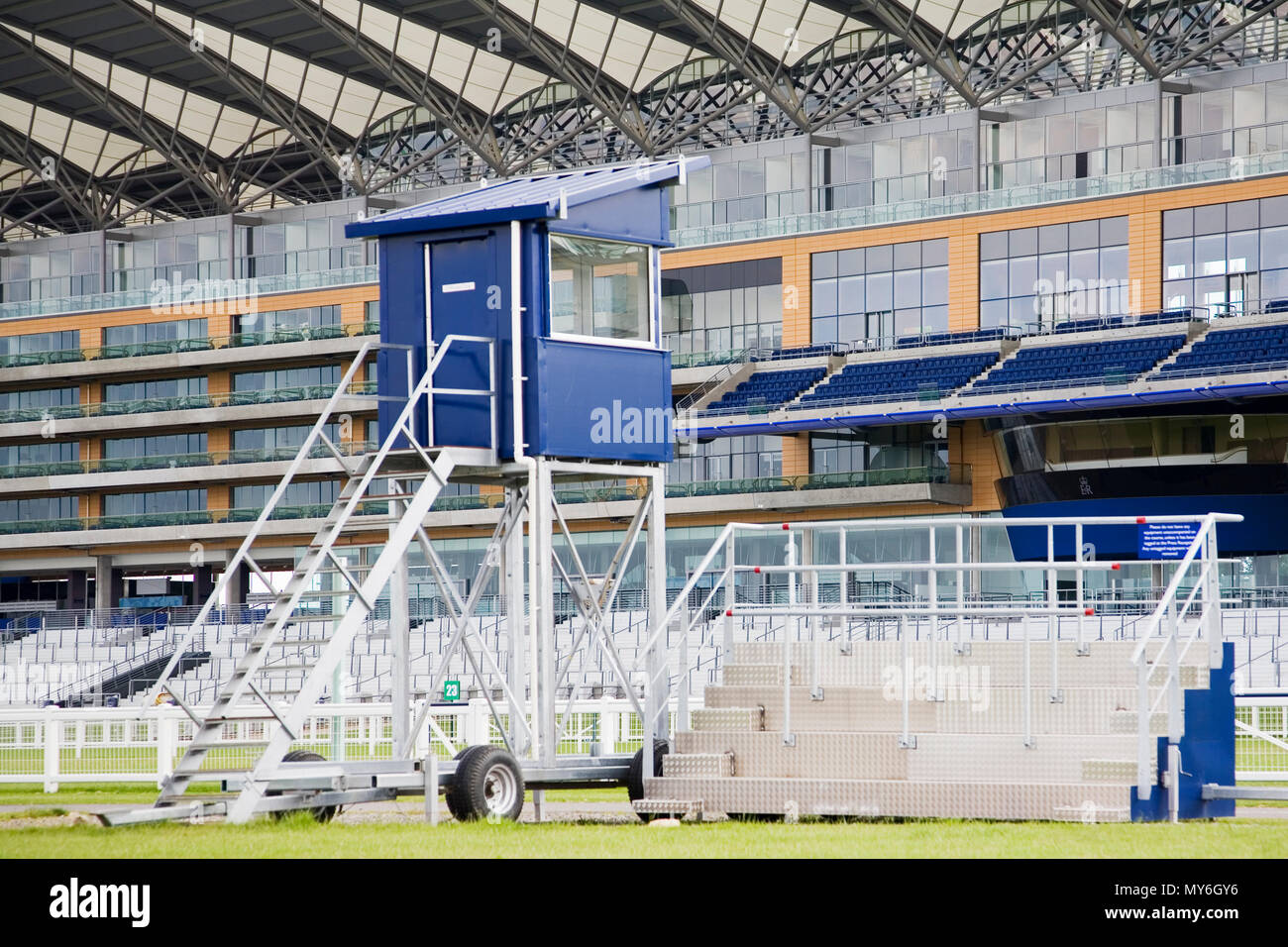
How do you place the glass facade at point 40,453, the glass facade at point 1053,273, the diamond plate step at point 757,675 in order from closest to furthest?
the diamond plate step at point 757,675, the glass facade at point 1053,273, the glass facade at point 40,453

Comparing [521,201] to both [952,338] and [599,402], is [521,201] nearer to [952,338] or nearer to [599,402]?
[599,402]

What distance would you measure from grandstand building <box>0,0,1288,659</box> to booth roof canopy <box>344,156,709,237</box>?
27.0m

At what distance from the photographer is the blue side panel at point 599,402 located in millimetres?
16500

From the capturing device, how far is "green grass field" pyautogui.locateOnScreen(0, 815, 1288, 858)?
11.2m

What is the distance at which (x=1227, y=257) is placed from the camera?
50844 millimetres

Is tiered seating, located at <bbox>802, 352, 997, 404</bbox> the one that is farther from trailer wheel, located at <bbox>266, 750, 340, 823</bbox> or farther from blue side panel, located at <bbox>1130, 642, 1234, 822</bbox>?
trailer wheel, located at <bbox>266, 750, 340, 823</bbox>

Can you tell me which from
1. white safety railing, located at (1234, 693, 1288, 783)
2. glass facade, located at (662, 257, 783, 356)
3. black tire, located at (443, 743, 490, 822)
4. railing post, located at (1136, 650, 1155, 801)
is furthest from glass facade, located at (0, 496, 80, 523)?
railing post, located at (1136, 650, 1155, 801)

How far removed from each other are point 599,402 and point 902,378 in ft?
122

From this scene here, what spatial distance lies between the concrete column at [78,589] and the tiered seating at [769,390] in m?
31.8

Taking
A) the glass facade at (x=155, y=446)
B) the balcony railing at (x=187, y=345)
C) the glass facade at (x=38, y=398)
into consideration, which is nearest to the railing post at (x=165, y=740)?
the balcony railing at (x=187, y=345)

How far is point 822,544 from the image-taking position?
5478cm

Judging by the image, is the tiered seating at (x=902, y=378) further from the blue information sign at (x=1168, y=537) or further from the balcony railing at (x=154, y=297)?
the blue information sign at (x=1168, y=537)
